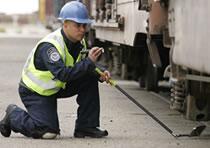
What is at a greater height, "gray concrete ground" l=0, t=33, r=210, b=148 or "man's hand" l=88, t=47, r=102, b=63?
"man's hand" l=88, t=47, r=102, b=63

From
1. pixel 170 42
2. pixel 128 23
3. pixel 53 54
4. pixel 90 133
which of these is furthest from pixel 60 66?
pixel 128 23

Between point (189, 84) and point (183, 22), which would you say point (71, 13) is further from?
point (189, 84)

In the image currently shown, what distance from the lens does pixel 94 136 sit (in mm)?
7602

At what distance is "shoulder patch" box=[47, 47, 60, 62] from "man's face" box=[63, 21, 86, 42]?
239mm

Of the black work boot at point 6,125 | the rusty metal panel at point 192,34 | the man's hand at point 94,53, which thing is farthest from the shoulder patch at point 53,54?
the rusty metal panel at point 192,34

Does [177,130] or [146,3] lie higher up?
[146,3]

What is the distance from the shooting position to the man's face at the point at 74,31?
7293 mm

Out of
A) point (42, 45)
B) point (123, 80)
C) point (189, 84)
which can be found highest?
point (42, 45)

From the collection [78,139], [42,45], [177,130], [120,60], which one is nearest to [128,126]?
[177,130]

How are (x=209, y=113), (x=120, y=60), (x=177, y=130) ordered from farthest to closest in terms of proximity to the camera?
(x=120, y=60) < (x=209, y=113) < (x=177, y=130)

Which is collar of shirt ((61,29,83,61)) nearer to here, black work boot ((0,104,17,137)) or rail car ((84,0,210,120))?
black work boot ((0,104,17,137))

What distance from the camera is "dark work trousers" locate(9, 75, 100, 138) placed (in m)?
7.32

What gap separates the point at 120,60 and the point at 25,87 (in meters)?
6.97

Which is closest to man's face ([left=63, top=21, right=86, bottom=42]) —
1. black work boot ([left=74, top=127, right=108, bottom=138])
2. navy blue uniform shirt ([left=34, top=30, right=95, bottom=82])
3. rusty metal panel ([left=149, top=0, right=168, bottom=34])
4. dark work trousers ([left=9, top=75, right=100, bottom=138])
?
navy blue uniform shirt ([left=34, top=30, right=95, bottom=82])
